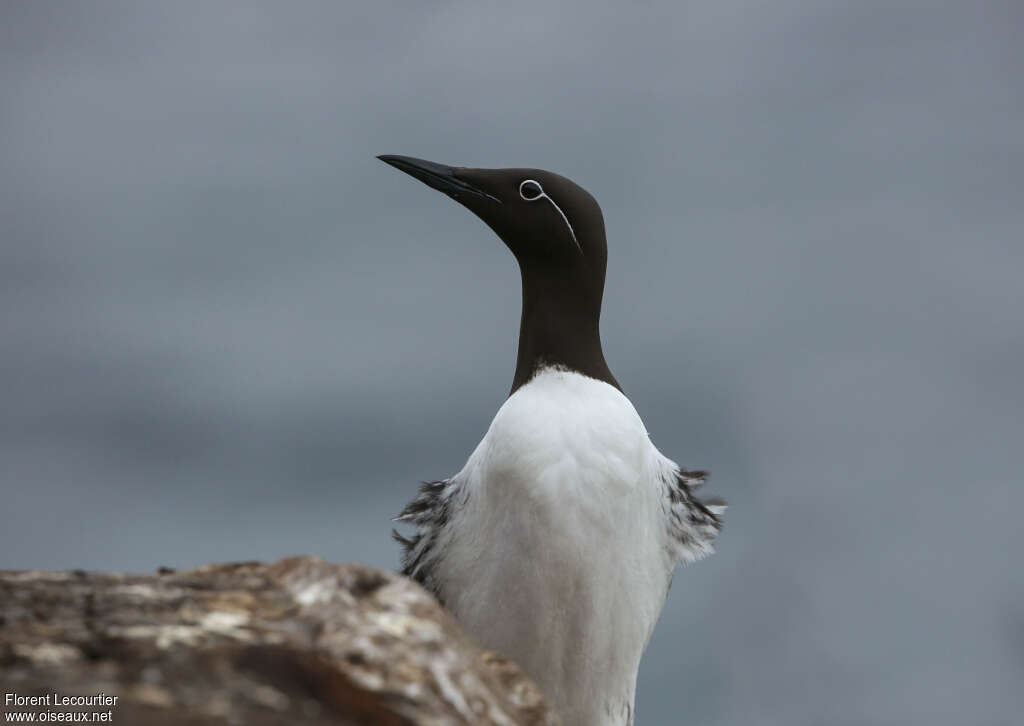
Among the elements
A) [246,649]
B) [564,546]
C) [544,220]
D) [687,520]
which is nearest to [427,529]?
[564,546]

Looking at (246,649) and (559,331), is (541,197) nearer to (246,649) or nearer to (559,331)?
(559,331)

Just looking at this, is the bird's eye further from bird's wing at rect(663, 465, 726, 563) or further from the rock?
the rock

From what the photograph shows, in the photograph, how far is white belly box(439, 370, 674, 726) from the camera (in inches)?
305

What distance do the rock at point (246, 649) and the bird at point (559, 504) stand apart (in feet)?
10.3

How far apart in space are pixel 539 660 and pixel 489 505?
0.97 m

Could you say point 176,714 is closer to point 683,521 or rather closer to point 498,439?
point 498,439

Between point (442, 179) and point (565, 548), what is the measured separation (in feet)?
8.89

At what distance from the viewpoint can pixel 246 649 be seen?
3.93m

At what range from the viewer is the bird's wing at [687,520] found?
28.0 ft

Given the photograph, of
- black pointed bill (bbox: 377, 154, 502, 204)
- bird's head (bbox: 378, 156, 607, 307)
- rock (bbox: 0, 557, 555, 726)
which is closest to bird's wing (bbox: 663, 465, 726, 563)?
bird's head (bbox: 378, 156, 607, 307)

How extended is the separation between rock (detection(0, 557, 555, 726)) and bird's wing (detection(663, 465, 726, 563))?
Answer: 4.05 m

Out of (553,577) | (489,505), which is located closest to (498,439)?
(489,505)

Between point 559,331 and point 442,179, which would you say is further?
point 442,179

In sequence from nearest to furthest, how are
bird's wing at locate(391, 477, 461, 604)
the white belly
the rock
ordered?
the rock, the white belly, bird's wing at locate(391, 477, 461, 604)
